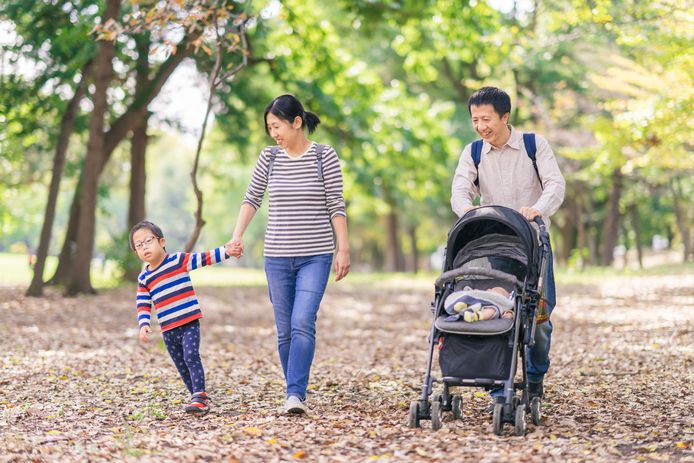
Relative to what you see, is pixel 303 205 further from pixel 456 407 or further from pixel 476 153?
pixel 456 407

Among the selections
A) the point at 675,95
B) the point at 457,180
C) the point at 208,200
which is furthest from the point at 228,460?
the point at 208,200

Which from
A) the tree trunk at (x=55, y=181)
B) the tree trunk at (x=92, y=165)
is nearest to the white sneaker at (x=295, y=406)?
the tree trunk at (x=92, y=165)

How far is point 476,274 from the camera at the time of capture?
5535mm

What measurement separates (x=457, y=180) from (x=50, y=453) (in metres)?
3.04

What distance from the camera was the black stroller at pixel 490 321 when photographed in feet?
17.9

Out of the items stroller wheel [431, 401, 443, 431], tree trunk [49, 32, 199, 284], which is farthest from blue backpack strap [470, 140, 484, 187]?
tree trunk [49, 32, 199, 284]

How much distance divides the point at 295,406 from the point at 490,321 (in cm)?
153

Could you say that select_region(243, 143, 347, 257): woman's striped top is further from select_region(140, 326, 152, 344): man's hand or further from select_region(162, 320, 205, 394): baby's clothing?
select_region(140, 326, 152, 344): man's hand

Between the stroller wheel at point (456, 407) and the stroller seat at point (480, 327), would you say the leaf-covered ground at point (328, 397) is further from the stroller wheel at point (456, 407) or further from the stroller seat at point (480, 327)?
the stroller seat at point (480, 327)

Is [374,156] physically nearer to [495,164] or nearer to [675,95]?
[675,95]

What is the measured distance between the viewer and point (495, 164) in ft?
20.4

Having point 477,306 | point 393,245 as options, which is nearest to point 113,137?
point 477,306

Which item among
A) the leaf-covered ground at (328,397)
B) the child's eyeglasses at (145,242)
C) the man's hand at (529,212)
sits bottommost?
the leaf-covered ground at (328,397)

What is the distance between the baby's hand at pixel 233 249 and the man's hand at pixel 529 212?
72.7 inches
